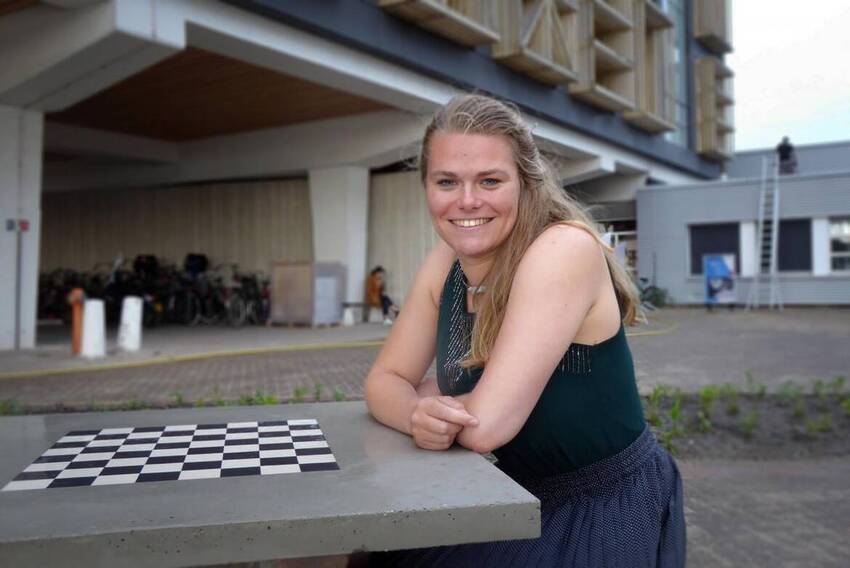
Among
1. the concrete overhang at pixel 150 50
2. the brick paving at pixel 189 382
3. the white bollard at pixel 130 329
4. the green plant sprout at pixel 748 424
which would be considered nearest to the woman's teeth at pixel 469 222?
the brick paving at pixel 189 382

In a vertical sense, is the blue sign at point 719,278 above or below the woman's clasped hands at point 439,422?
above

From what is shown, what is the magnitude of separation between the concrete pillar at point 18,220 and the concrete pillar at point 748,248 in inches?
325

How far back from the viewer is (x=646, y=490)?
1.41 meters

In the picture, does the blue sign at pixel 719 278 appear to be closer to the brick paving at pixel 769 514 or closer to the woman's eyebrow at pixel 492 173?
the brick paving at pixel 769 514

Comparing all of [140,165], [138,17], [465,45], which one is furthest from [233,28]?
[140,165]

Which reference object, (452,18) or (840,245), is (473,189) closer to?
(840,245)

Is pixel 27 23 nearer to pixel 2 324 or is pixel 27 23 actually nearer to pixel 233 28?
pixel 233 28

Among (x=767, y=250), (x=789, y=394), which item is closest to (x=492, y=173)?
(x=767, y=250)

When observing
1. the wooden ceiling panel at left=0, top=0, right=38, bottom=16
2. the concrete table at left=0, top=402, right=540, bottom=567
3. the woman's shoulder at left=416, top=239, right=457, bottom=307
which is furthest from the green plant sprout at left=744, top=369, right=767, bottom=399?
the wooden ceiling panel at left=0, top=0, right=38, bottom=16

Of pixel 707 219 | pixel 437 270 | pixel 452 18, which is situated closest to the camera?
pixel 437 270

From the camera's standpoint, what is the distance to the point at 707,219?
3180 millimetres

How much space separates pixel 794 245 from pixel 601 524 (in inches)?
98.5

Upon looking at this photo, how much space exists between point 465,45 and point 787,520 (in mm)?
8024

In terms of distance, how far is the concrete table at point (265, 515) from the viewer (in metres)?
0.90
